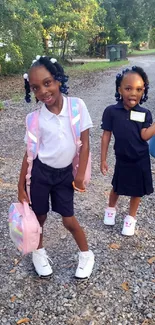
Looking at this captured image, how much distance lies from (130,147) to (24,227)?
39.7 inches

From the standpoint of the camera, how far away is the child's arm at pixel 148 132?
284 cm

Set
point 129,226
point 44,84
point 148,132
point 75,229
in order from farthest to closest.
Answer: point 129,226 → point 148,132 → point 75,229 → point 44,84

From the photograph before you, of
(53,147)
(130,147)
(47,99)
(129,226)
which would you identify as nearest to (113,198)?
(129,226)

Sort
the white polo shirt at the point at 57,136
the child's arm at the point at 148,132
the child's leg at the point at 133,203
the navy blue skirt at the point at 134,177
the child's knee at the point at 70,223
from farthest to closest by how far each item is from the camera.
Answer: the child's leg at the point at 133,203 → the navy blue skirt at the point at 134,177 → the child's arm at the point at 148,132 → the child's knee at the point at 70,223 → the white polo shirt at the point at 57,136

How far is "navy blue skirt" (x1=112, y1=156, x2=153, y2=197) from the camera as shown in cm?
307

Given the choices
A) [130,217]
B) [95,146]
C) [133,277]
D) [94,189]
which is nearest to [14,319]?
[133,277]

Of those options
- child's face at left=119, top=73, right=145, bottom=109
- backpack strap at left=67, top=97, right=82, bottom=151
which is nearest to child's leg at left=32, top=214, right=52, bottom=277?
backpack strap at left=67, top=97, right=82, bottom=151

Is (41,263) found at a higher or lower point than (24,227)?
lower

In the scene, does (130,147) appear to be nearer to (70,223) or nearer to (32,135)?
(70,223)

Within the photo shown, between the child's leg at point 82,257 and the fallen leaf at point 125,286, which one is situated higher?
the child's leg at point 82,257

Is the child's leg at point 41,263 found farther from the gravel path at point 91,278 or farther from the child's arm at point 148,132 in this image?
the child's arm at point 148,132

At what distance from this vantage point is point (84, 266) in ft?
8.98

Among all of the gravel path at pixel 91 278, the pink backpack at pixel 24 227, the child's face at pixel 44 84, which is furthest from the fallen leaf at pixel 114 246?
the child's face at pixel 44 84

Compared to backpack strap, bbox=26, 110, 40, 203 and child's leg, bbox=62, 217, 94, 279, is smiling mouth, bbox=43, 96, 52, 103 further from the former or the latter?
child's leg, bbox=62, 217, 94, 279
